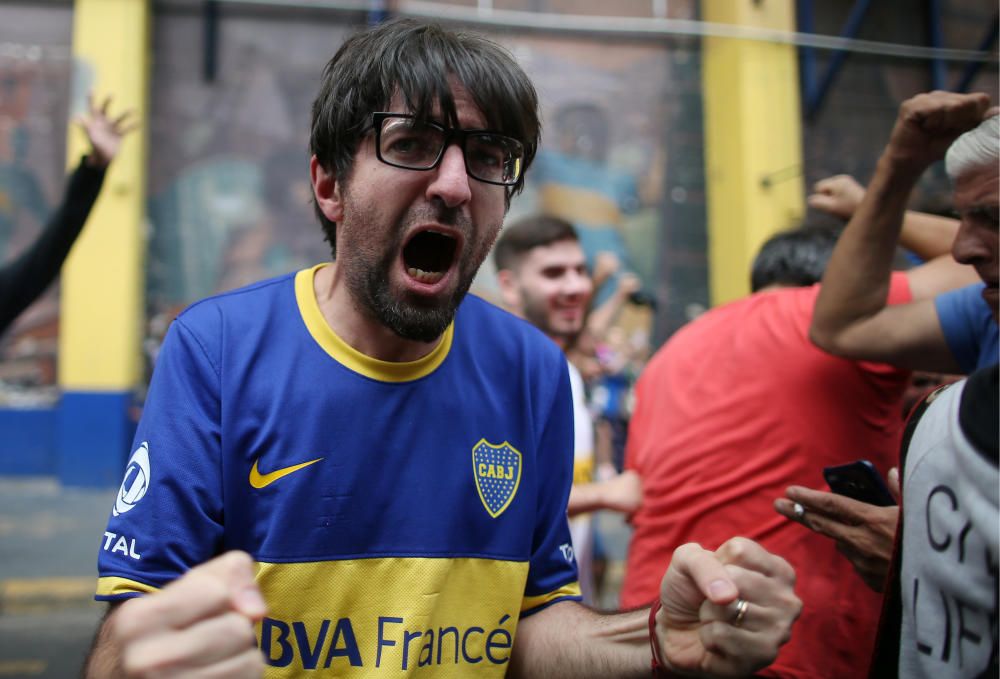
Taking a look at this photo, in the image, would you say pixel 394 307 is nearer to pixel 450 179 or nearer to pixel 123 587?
pixel 450 179

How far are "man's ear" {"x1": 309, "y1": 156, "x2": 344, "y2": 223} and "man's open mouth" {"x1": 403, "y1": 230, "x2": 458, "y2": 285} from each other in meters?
0.17

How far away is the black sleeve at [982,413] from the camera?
3.05 ft

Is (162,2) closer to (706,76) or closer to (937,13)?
(706,76)

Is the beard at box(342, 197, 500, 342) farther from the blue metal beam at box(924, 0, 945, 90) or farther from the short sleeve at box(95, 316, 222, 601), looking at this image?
the blue metal beam at box(924, 0, 945, 90)

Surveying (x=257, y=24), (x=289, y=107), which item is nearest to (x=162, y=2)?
(x=257, y=24)

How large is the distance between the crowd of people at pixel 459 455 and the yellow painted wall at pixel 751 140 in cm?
836

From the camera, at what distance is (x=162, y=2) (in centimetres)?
999

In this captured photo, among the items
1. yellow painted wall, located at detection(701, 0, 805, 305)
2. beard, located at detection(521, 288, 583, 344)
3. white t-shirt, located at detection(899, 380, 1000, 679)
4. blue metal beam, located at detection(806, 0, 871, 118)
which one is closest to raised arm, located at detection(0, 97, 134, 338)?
beard, located at detection(521, 288, 583, 344)

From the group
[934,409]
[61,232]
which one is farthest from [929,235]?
[61,232]

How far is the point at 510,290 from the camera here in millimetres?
3986

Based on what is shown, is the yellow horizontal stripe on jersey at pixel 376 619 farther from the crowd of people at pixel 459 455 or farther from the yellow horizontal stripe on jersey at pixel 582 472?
the yellow horizontal stripe on jersey at pixel 582 472

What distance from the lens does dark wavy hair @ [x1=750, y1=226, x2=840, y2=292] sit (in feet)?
8.67

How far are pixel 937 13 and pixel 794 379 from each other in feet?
33.7

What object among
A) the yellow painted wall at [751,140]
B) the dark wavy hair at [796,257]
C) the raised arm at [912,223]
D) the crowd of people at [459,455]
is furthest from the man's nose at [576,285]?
the yellow painted wall at [751,140]
